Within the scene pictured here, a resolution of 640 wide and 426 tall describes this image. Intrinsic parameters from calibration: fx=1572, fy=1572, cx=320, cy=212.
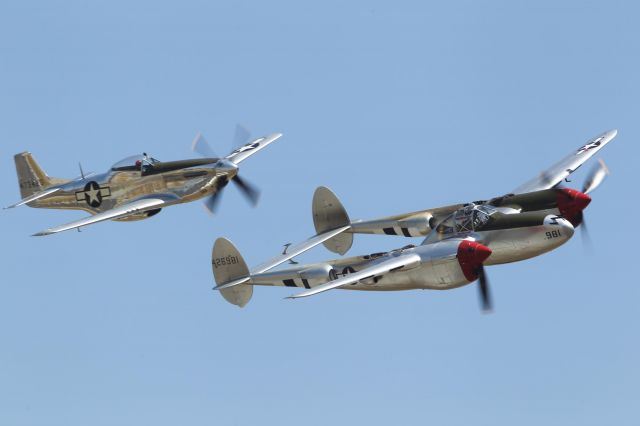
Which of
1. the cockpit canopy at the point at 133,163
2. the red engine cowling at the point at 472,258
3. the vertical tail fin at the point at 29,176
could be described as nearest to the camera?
the red engine cowling at the point at 472,258

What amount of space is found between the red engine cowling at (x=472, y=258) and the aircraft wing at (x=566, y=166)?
11.9m

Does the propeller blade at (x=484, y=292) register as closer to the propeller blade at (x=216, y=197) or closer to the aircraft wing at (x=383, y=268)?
the aircraft wing at (x=383, y=268)

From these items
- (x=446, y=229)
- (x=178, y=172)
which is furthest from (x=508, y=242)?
(x=178, y=172)

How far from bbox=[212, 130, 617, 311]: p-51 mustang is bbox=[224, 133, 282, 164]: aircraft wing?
5905 mm

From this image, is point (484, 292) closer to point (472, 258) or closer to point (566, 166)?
point (472, 258)

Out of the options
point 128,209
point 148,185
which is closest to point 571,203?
point 148,185

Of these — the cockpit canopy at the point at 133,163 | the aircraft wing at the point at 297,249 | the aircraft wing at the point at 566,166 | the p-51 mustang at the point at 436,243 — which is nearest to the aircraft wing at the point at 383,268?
the p-51 mustang at the point at 436,243

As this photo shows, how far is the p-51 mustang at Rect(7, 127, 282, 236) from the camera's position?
232 ft

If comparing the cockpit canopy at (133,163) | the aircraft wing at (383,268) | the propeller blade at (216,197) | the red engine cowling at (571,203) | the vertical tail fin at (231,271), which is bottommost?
the aircraft wing at (383,268)

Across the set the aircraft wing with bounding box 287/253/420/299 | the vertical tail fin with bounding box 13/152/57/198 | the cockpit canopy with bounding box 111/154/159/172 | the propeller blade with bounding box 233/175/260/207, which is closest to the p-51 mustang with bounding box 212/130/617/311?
the aircraft wing with bounding box 287/253/420/299

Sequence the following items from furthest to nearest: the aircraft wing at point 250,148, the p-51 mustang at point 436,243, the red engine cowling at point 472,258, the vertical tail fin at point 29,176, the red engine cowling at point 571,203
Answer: the aircraft wing at point 250,148
the vertical tail fin at point 29,176
the red engine cowling at point 571,203
the p-51 mustang at point 436,243
the red engine cowling at point 472,258

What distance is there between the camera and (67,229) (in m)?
66.8

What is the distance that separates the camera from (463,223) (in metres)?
60.5

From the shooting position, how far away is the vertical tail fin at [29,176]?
74250 millimetres
